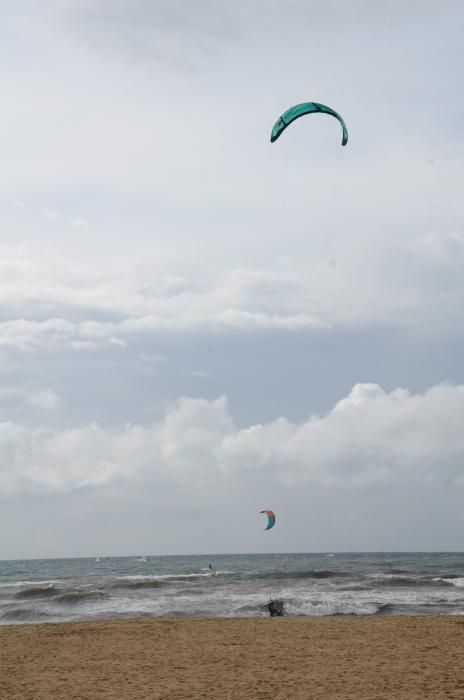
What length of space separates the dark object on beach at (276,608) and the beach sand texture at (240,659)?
313cm

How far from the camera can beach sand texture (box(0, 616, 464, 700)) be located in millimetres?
9062

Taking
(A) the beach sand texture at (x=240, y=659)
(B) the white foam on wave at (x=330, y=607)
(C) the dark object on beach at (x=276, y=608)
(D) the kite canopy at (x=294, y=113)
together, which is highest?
(D) the kite canopy at (x=294, y=113)

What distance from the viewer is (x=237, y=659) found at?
1122 centimetres

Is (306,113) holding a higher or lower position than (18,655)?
higher

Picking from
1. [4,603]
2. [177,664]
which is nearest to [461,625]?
[177,664]

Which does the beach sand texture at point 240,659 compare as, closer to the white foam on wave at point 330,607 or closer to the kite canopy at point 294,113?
the white foam on wave at point 330,607

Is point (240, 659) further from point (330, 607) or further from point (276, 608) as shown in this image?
point (330, 607)

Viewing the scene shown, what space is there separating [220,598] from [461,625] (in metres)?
11.9

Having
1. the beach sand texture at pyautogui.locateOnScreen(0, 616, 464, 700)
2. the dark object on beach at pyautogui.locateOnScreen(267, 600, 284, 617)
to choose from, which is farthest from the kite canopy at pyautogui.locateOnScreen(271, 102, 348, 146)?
the dark object on beach at pyautogui.locateOnScreen(267, 600, 284, 617)

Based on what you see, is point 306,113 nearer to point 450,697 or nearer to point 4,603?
point 450,697

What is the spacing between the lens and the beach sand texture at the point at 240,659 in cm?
906

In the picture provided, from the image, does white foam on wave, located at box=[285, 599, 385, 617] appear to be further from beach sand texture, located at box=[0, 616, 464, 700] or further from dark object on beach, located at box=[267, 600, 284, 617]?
beach sand texture, located at box=[0, 616, 464, 700]

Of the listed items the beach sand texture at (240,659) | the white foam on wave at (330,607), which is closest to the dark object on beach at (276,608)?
the white foam on wave at (330,607)

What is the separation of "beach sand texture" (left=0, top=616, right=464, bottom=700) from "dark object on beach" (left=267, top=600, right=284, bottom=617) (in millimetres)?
3135
